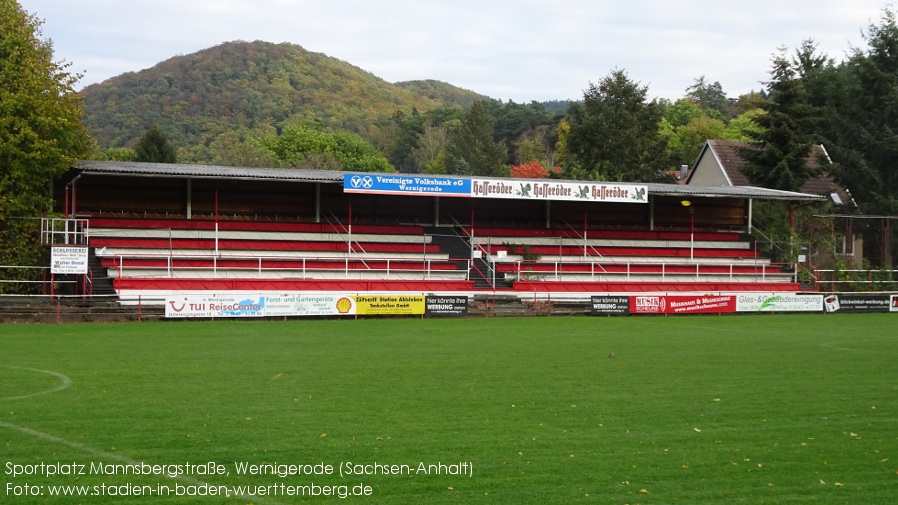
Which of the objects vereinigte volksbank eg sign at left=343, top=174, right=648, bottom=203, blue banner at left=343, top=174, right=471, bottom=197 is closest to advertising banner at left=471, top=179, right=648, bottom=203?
vereinigte volksbank eg sign at left=343, top=174, right=648, bottom=203

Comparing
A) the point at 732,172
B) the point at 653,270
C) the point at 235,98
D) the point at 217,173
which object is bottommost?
the point at 653,270

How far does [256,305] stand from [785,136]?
105ft

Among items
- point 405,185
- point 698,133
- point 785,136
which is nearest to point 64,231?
point 405,185

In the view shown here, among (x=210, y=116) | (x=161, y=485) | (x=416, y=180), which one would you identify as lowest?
(x=161, y=485)

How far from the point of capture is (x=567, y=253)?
37.2m

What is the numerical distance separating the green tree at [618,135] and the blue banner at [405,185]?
26.7 meters

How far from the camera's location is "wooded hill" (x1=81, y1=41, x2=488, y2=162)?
376ft

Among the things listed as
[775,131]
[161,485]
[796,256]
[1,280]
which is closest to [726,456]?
[161,485]

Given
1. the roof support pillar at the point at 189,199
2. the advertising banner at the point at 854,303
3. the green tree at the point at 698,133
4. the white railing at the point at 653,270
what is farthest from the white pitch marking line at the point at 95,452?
the green tree at the point at 698,133

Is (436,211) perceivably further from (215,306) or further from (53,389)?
(53,389)

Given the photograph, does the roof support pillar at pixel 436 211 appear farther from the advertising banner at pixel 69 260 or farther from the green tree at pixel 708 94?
the green tree at pixel 708 94

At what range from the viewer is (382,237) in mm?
35750

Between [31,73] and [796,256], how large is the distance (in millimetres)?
32677

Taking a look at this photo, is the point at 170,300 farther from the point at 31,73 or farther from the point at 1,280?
the point at 31,73
